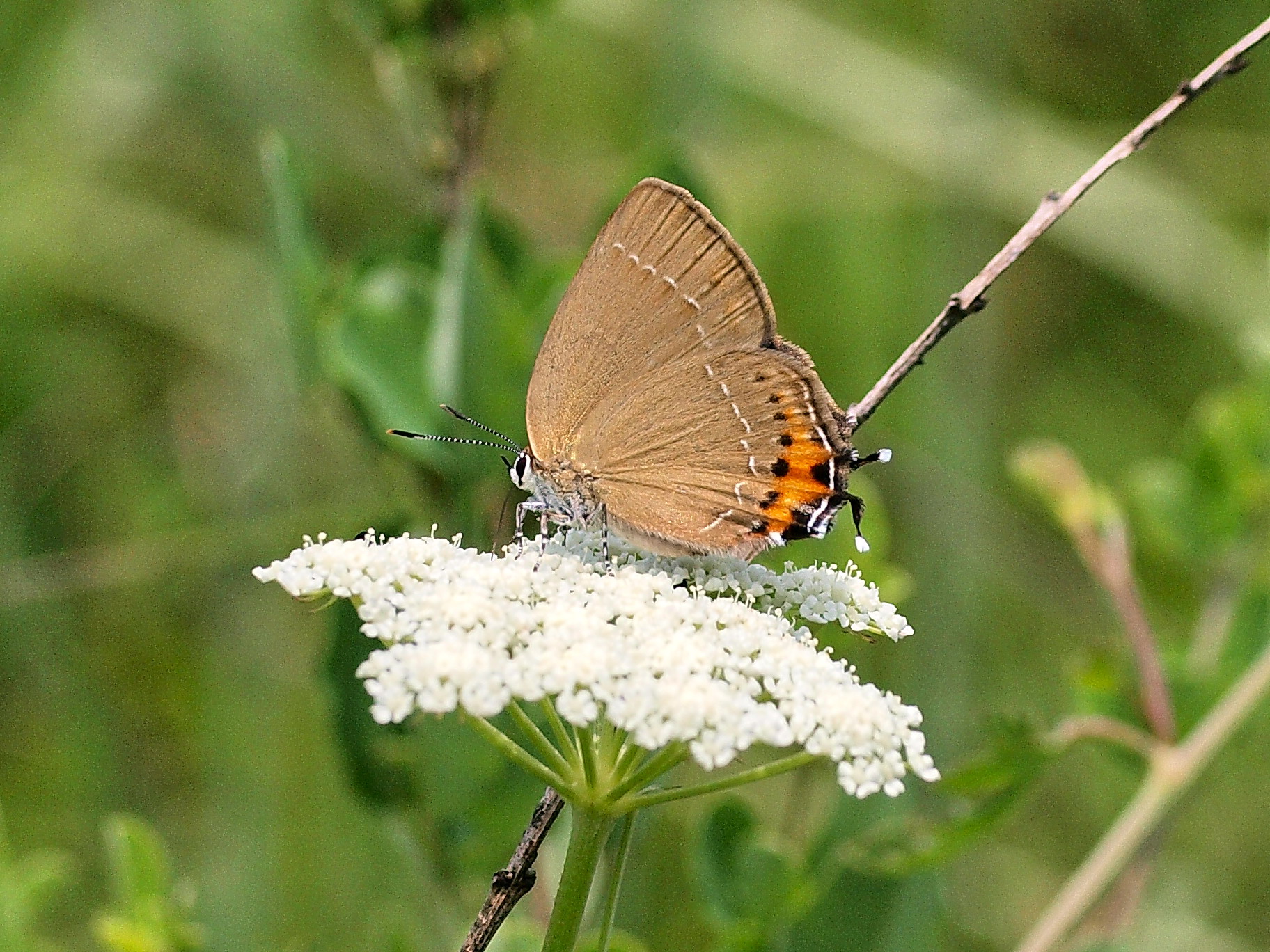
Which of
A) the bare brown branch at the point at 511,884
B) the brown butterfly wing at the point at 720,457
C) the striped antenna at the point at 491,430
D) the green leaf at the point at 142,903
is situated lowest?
the green leaf at the point at 142,903

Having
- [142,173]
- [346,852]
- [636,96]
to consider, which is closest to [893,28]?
[636,96]

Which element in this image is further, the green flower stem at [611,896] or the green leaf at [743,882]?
the green leaf at [743,882]

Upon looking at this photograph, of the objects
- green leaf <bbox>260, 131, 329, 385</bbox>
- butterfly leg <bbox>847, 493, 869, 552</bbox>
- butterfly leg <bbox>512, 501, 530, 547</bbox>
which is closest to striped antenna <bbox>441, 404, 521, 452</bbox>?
butterfly leg <bbox>512, 501, 530, 547</bbox>

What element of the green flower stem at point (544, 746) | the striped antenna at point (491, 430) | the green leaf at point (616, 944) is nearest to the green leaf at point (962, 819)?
the green leaf at point (616, 944)

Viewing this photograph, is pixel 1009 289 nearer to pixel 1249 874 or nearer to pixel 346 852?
pixel 1249 874

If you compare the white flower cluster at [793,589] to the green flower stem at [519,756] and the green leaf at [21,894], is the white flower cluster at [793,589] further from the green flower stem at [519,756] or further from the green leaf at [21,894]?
the green leaf at [21,894]

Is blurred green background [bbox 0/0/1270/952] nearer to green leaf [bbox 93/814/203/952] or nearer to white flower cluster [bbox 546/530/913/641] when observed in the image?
green leaf [bbox 93/814/203/952]

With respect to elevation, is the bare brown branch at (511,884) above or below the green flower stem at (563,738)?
below
